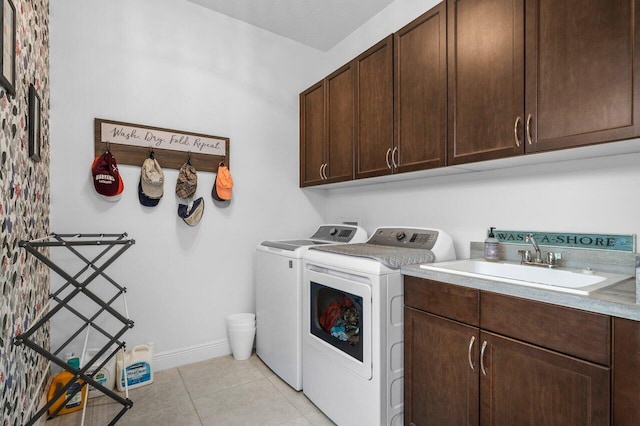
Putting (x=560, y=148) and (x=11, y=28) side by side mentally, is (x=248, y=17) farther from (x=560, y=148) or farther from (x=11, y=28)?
(x=560, y=148)

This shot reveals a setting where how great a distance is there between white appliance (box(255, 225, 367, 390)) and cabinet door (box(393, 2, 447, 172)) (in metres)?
0.88

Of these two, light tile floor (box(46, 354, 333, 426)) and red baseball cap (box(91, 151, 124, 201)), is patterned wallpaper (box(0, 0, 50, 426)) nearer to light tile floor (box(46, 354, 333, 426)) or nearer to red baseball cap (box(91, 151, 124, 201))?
red baseball cap (box(91, 151, 124, 201))

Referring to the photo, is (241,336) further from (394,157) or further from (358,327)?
(394,157)

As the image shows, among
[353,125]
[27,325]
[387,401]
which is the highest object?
[353,125]

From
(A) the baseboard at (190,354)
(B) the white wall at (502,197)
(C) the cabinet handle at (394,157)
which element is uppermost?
(C) the cabinet handle at (394,157)

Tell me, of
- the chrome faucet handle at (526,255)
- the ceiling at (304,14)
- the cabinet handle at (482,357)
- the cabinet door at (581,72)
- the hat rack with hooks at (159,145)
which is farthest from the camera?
the ceiling at (304,14)

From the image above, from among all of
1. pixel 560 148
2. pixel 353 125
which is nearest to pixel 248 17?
pixel 353 125

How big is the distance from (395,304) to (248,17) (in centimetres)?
253

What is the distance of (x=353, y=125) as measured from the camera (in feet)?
7.97

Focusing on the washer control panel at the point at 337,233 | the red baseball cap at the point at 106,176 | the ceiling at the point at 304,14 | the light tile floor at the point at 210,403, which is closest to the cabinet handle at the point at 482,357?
the light tile floor at the point at 210,403

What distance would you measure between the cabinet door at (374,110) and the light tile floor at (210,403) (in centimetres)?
154

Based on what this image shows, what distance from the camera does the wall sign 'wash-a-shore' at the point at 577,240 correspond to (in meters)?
1.44

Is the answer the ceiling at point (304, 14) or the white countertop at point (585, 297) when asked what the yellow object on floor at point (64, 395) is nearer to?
the white countertop at point (585, 297)

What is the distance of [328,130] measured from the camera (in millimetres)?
2695
